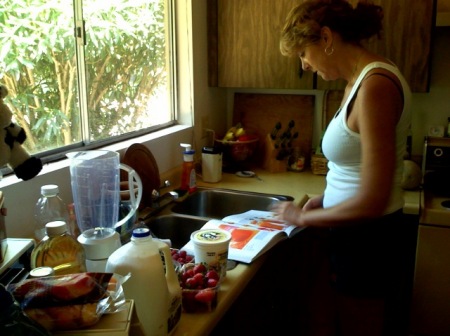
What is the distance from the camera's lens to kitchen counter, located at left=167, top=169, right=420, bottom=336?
41.1 inches

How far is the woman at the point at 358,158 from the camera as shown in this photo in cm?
116

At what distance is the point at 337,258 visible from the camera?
151cm

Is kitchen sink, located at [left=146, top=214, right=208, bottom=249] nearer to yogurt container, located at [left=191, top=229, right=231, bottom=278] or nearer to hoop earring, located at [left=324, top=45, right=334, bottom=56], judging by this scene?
yogurt container, located at [left=191, top=229, right=231, bottom=278]

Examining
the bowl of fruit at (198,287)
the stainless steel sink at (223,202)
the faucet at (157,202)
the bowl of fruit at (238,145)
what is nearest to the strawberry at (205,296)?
the bowl of fruit at (198,287)

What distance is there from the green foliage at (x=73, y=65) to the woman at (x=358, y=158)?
720 mm

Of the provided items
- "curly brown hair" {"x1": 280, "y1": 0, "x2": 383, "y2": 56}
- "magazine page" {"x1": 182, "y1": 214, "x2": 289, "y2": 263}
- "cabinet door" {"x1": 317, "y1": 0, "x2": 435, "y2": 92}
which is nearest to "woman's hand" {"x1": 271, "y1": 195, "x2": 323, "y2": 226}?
"magazine page" {"x1": 182, "y1": 214, "x2": 289, "y2": 263}

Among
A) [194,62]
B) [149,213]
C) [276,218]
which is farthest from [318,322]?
[194,62]

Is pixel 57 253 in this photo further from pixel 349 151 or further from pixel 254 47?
pixel 254 47

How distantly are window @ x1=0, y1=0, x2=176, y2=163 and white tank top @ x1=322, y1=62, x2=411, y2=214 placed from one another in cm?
87

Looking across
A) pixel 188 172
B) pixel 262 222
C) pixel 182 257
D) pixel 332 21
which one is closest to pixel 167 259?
pixel 182 257

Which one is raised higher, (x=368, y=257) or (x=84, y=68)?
(x=84, y=68)

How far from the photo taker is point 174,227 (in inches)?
69.5

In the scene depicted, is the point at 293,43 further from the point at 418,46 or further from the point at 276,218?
the point at 418,46

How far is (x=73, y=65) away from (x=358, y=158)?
39.6 inches
